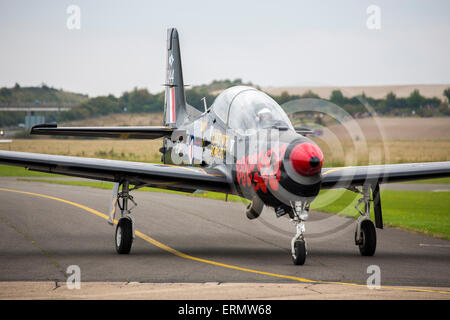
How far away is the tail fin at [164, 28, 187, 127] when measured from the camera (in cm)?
2198

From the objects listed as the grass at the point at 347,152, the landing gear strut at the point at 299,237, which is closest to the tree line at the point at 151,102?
the grass at the point at 347,152

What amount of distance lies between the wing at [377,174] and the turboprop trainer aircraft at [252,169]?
2cm

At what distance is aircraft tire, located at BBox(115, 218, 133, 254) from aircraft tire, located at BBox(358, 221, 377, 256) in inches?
190

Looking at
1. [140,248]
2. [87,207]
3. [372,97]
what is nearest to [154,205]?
[87,207]

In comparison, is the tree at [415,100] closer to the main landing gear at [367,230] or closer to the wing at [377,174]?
the wing at [377,174]

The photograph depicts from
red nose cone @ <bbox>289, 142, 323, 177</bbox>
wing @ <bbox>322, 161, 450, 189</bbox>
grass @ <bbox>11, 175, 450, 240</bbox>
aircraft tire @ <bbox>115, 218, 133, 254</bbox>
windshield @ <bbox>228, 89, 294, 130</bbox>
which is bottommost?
grass @ <bbox>11, 175, 450, 240</bbox>

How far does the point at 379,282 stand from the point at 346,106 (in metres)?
28.9

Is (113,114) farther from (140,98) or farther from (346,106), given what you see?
(140,98)

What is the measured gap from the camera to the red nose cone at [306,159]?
449 inches

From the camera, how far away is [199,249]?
1423cm

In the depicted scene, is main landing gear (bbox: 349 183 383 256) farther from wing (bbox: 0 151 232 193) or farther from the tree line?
the tree line

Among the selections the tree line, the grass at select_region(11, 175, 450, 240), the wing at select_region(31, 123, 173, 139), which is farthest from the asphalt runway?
the tree line

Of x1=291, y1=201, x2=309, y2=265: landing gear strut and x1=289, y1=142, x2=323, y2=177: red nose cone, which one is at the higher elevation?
x1=289, y1=142, x2=323, y2=177: red nose cone

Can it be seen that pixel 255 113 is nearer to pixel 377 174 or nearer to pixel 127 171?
pixel 127 171
